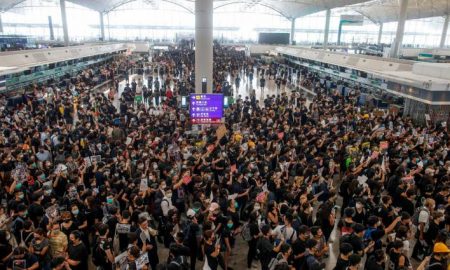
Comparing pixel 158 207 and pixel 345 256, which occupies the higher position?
pixel 345 256

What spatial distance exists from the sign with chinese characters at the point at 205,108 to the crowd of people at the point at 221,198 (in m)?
0.58

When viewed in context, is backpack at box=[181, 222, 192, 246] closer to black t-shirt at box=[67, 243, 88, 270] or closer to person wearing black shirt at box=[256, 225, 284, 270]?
person wearing black shirt at box=[256, 225, 284, 270]

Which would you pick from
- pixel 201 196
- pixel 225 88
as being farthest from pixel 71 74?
pixel 201 196

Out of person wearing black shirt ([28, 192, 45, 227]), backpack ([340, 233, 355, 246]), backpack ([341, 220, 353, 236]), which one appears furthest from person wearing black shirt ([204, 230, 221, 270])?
person wearing black shirt ([28, 192, 45, 227])

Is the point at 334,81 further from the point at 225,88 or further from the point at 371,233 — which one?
the point at 371,233

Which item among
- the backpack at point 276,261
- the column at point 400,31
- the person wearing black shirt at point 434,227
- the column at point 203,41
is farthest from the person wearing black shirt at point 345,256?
the column at point 400,31

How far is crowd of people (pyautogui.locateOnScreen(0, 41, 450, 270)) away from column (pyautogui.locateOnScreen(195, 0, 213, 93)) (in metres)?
4.38

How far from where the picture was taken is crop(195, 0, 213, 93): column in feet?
49.4

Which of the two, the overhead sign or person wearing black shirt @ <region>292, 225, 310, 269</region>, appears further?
the overhead sign

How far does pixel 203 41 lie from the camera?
15516 millimetres

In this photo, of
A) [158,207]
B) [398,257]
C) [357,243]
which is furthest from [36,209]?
[398,257]

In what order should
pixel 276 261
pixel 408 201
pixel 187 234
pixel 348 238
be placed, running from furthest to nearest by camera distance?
pixel 408 201 → pixel 187 234 → pixel 348 238 → pixel 276 261

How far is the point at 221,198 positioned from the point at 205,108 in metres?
6.10

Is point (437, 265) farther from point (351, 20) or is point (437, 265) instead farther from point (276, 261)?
point (351, 20)
